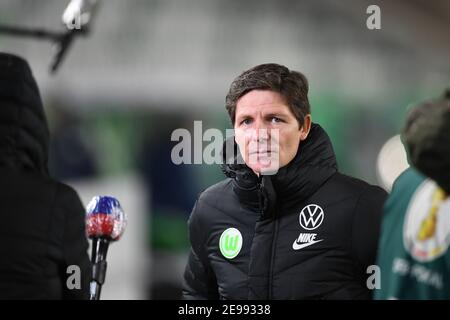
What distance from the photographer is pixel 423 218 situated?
1.32 m

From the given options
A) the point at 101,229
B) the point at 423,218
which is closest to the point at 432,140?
the point at 423,218

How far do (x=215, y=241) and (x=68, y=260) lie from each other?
34 cm

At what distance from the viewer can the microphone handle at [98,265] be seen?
1.82m

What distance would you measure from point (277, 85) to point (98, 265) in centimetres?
58

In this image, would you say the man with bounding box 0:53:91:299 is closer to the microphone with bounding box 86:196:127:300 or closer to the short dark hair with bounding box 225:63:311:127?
the microphone with bounding box 86:196:127:300

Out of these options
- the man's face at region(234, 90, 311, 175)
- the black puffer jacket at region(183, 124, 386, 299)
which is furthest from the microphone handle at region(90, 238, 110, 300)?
the man's face at region(234, 90, 311, 175)

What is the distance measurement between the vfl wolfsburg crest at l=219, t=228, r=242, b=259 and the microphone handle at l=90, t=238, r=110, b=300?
0.89 feet

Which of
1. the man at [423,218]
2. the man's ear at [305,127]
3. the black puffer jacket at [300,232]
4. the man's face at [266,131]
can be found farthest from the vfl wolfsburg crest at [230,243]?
the man at [423,218]

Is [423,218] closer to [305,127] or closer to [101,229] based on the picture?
[305,127]

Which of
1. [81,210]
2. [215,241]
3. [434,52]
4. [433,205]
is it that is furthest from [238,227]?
[434,52]

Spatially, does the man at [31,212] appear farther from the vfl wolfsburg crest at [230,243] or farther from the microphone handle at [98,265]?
the vfl wolfsburg crest at [230,243]

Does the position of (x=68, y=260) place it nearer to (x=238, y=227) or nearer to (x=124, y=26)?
(x=238, y=227)

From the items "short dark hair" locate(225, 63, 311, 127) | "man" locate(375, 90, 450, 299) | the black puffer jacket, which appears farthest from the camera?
"short dark hair" locate(225, 63, 311, 127)

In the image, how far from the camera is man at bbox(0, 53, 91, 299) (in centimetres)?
169
